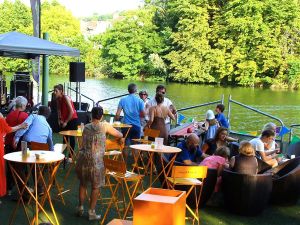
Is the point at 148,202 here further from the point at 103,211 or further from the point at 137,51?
the point at 137,51

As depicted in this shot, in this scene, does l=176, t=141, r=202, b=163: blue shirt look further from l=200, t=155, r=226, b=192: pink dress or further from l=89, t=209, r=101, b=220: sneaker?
l=89, t=209, r=101, b=220: sneaker

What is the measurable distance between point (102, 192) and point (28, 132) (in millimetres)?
1332

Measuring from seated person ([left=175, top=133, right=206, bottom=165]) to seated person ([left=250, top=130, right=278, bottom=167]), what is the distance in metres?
0.75

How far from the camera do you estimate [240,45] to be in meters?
44.8

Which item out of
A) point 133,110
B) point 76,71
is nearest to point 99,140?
point 133,110

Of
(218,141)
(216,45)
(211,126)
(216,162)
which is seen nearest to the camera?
(216,162)

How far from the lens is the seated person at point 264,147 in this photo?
6148 mm

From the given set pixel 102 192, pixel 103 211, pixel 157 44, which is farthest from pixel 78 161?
pixel 157 44

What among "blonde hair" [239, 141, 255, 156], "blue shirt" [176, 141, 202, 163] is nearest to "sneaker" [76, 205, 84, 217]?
"blue shirt" [176, 141, 202, 163]

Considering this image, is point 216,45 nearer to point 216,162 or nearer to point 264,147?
point 264,147

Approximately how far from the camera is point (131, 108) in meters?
7.71

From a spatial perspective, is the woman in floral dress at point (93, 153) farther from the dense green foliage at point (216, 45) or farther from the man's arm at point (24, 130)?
the dense green foliage at point (216, 45)

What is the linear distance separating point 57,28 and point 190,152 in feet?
175

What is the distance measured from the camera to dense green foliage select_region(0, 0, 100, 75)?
48.8 meters
